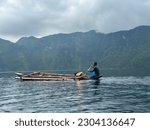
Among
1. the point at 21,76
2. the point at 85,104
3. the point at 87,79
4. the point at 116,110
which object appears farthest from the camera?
the point at 21,76

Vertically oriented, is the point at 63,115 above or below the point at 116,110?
above

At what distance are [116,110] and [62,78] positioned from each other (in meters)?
61.5

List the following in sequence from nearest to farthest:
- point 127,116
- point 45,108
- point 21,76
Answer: point 127,116 < point 45,108 < point 21,76

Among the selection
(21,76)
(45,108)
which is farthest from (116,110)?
(21,76)

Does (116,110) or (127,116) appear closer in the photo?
(127,116)

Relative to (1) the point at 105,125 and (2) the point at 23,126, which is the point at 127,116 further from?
(2) the point at 23,126

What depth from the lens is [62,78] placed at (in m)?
101

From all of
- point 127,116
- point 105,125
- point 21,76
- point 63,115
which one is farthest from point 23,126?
point 21,76

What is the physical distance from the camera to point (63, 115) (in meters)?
21.0

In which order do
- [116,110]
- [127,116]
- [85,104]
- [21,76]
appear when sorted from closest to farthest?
[127,116], [116,110], [85,104], [21,76]

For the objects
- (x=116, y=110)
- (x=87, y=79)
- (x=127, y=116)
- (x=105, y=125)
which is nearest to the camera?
(x=105, y=125)

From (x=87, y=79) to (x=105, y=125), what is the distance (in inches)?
3171

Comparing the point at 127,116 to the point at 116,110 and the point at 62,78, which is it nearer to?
the point at 116,110

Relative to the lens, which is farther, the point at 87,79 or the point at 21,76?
the point at 21,76
